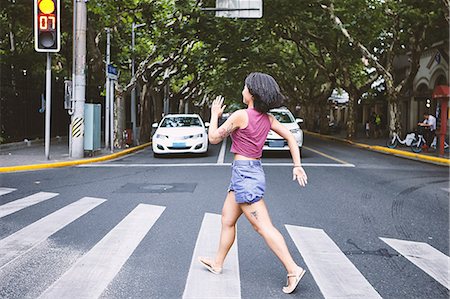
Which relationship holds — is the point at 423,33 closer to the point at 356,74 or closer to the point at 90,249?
the point at 356,74

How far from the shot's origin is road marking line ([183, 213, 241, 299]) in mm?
4204

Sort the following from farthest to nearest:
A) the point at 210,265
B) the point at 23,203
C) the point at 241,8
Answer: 1. the point at 241,8
2. the point at 23,203
3. the point at 210,265

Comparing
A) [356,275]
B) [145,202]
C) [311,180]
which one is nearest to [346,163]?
[311,180]

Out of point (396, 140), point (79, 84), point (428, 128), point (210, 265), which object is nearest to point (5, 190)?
point (210, 265)

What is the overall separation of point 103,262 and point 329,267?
6.97 feet

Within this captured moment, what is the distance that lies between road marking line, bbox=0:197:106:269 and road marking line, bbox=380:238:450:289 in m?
3.94

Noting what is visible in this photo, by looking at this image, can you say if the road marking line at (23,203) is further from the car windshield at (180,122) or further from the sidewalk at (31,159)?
the car windshield at (180,122)

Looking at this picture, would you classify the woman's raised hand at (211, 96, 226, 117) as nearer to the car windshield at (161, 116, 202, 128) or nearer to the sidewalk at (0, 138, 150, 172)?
the sidewalk at (0, 138, 150, 172)

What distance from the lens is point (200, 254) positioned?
5.39 metres

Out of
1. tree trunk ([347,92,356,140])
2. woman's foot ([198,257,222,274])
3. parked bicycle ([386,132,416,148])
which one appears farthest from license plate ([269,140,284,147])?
tree trunk ([347,92,356,140])

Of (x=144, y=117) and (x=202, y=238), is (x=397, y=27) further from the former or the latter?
(x=202, y=238)

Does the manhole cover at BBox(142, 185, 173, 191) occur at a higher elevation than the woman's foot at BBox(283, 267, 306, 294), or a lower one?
lower

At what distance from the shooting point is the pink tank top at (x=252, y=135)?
14.4 ft

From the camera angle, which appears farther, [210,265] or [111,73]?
[111,73]
